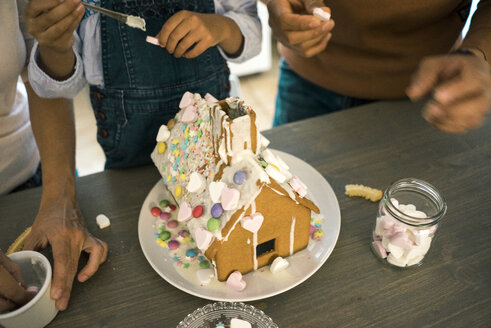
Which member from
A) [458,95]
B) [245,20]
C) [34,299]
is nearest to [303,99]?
[245,20]

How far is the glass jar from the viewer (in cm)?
74

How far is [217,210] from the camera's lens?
27.3 inches

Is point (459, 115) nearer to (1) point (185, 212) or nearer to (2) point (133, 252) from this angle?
(1) point (185, 212)

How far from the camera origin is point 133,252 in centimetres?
83

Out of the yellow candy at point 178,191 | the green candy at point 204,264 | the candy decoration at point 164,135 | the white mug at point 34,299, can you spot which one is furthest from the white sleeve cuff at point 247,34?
the white mug at point 34,299

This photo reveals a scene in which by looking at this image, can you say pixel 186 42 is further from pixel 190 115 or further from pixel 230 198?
pixel 230 198

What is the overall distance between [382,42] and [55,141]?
2.88 feet

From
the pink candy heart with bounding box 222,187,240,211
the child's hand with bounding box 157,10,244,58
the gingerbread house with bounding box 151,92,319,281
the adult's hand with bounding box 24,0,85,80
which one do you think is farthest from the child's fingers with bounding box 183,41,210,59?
the pink candy heart with bounding box 222,187,240,211

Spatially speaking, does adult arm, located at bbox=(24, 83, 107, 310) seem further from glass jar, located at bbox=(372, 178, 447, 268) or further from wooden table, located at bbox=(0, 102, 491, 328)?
glass jar, located at bbox=(372, 178, 447, 268)

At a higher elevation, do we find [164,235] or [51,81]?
[51,81]

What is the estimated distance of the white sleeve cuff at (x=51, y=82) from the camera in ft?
2.80

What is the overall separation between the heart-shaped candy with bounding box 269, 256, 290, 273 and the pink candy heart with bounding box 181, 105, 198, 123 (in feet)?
1.05

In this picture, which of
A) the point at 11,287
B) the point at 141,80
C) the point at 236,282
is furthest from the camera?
the point at 141,80

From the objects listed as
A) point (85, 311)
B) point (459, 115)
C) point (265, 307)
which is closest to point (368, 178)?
point (459, 115)
